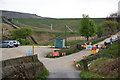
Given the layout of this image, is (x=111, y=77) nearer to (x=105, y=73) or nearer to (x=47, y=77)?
(x=105, y=73)

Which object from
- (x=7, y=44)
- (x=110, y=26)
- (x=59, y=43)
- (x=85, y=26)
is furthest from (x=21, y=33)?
(x=110, y=26)

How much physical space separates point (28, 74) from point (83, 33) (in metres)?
35.2

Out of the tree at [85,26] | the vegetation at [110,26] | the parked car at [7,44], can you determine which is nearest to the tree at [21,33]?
the tree at [85,26]

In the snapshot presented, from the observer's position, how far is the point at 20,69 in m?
12.9

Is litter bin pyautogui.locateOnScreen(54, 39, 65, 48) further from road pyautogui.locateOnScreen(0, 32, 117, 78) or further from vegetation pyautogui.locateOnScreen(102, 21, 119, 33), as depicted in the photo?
vegetation pyautogui.locateOnScreen(102, 21, 119, 33)

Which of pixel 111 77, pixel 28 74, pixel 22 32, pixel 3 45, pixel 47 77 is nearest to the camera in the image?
pixel 111 77

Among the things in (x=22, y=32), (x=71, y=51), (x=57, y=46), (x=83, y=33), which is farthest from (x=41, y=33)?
(x=71, y=51)

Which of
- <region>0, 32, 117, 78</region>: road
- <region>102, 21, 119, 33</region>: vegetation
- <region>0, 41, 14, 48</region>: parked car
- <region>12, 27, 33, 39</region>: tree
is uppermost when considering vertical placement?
<region>102, 21, 119, 33</region>: vegetation

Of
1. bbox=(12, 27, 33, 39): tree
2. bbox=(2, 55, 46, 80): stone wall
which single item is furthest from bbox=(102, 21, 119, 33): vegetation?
bbox=(2, 55, 46, 80): stone wall

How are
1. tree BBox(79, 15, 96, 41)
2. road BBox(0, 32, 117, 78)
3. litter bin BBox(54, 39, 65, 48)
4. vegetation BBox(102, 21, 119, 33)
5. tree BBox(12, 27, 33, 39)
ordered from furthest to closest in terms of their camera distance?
vegetation BBox(102, 21, 119, 33) < tree BBox(12, 27, 33, 39) < tree BBox(79, 15, 96, 41) < litter bin BBox(54, 39, 65, 48) < road BBox(0, 32, 117, 78)

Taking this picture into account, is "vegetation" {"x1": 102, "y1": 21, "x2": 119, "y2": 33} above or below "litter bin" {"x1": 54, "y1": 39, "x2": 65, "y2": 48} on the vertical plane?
above

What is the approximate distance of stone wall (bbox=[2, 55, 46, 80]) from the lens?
1147cm

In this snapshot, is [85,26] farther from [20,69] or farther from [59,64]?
[20,69]

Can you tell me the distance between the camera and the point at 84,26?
156 feet
